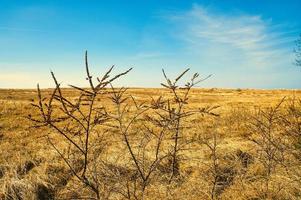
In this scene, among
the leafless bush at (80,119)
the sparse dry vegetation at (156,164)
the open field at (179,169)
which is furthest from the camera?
the open field at (179,169)

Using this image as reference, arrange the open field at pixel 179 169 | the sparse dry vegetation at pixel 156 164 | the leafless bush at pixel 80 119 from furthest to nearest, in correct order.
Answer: the open field at pixel 179 169 < the sparse dry vegetation at pixel 156 164 < the leafless bush at pixel 80 119

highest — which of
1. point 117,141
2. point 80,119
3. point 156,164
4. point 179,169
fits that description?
point 80,119

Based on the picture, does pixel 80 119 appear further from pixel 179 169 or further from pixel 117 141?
pixel 117 141

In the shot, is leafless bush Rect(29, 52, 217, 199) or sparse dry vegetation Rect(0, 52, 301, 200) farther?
sparse dry vegetation Rect(0, 52, 301, 200)

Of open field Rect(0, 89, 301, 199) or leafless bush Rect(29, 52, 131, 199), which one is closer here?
leafless bush Rect(29, 52, 131, 199)

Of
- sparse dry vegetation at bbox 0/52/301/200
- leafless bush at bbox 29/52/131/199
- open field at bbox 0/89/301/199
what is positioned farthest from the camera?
open field at bbox 0/89/301/199

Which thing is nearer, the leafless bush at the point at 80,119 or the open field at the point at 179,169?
the leafless bush at the point at 80,119

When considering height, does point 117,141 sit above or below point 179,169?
above

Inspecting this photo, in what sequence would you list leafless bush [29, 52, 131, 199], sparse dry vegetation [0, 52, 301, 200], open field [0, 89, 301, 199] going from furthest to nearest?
1. open field [0, 89, 301, 199]
2. sparse dry vegetation [0, 52, 301, 200]
3. leafless bush [29, 52, 131, 199]

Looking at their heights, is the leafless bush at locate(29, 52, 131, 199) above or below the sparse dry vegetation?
above

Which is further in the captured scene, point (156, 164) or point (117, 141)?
point (117, 141)

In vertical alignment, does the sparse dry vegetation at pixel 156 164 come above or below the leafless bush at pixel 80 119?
below

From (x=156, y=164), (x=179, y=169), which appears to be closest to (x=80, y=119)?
(x=156, y=164)

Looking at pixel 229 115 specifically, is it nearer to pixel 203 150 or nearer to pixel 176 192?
pixel 203 150
